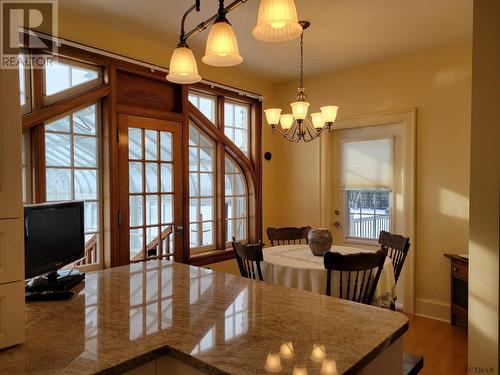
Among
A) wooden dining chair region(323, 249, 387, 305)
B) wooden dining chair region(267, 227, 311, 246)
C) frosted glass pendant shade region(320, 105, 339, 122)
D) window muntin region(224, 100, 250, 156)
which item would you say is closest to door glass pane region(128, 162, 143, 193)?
window muntin region(224, 100, 250, 156)

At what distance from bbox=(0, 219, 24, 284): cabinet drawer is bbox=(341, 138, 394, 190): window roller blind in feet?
12.0

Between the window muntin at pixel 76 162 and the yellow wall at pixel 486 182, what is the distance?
2.79m

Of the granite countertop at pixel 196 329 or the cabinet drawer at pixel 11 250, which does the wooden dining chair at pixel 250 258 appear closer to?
the granite countertop at pixel 196 329

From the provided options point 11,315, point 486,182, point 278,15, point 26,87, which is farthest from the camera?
point 26,87

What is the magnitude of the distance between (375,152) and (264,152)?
1381 mm

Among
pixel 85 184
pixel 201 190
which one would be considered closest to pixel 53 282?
pixel 85 184

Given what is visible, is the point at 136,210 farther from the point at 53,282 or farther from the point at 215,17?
the point at 215,17

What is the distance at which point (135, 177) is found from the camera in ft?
10.7

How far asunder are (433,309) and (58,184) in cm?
374

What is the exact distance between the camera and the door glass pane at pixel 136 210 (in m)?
3.24

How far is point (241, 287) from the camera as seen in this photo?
171 cm

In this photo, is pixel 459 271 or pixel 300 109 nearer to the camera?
pixel 300 109

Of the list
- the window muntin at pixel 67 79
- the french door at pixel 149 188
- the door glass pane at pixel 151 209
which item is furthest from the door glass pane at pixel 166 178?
the window muntin at pixel 67 79

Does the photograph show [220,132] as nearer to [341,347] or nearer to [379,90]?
[379,90]
